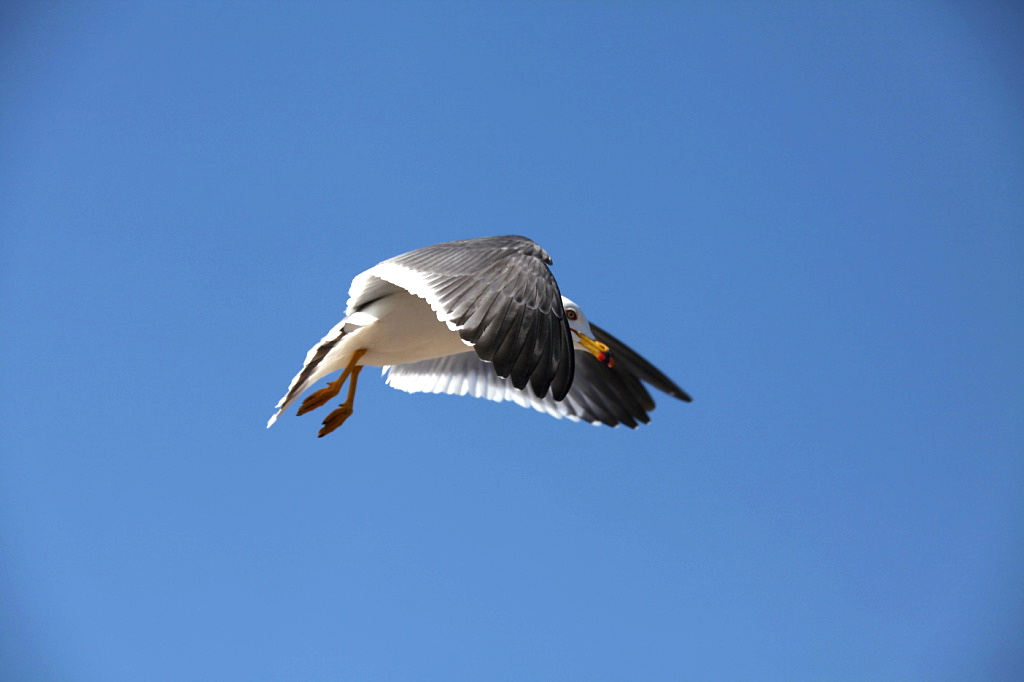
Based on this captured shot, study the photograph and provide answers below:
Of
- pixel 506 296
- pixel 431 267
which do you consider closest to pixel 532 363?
pixel 506 296

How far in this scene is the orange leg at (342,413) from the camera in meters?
6.35

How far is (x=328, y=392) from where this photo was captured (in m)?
6.39

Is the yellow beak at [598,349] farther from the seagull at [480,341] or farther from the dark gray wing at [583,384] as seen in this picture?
the dark gray wing at [583,384]

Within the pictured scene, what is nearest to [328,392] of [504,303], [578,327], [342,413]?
[342,413]

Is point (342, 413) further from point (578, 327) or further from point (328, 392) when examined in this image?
point (578, 327)

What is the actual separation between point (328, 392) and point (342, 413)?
17 centimetres

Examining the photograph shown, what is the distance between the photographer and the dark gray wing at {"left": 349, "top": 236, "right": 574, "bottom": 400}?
4.58 m

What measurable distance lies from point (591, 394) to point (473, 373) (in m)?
1.01

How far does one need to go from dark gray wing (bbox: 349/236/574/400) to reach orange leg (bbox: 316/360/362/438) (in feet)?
3.81

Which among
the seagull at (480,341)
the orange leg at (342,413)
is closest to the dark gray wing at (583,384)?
the seagull at (480,341)

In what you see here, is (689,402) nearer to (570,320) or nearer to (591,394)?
(591,394)

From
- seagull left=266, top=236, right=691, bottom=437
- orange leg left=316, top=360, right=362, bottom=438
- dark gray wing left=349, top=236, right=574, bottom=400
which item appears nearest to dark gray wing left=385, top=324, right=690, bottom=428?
seagull left=266, top=236, right=691, bottom=437

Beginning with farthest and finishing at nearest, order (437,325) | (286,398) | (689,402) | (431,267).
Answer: (689,402), (437,325), (286,398), (431,267)

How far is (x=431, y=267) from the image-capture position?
5.43 m
